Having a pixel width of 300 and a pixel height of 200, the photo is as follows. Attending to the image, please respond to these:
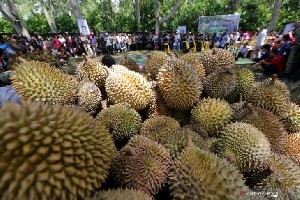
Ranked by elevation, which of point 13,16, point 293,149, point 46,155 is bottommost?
point 293,149

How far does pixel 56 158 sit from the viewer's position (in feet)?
3.26

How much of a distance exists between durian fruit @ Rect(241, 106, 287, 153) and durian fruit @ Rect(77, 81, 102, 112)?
1336 mm

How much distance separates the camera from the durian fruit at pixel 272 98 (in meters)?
2.01

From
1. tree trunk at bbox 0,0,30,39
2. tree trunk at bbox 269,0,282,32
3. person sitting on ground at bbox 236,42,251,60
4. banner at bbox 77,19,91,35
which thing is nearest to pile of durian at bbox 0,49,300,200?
person sitting on ground at bbox 236,42,251,60

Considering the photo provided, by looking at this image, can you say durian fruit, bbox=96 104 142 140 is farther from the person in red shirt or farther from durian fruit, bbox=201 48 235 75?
the person in red shirt

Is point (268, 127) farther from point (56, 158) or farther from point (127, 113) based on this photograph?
point (56, 158)

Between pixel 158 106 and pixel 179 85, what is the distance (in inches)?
13.7

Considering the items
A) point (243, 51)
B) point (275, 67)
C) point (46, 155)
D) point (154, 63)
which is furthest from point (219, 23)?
point (46, 155)

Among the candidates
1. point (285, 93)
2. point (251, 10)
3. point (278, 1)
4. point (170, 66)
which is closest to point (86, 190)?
point (170, 66)

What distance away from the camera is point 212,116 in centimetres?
191

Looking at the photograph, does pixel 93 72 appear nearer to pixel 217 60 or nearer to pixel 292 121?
pixel 217 60

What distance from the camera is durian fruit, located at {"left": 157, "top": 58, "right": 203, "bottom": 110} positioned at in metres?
2.00

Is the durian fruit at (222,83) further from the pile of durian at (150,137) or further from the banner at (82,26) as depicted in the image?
the banner at (82,26)

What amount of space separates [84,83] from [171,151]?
43.1 inches
